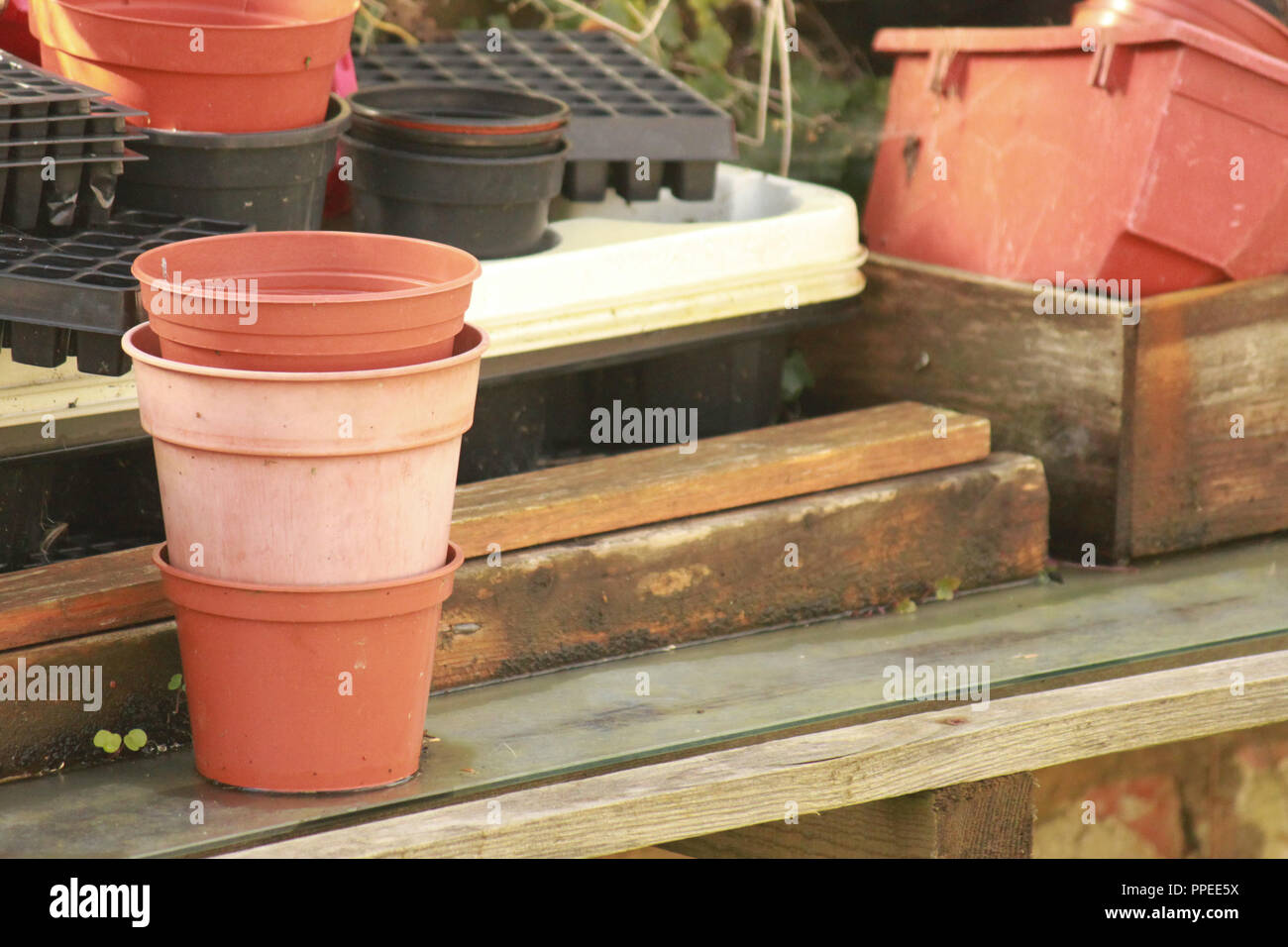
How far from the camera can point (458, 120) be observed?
118 inches

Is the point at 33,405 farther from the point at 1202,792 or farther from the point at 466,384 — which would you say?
the point at 1202,792

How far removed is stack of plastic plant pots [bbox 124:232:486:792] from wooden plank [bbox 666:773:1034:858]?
0.48 m

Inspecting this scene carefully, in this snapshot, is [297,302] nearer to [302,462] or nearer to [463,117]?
[302,462]

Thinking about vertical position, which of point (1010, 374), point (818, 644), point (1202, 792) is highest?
point (1010, 374)

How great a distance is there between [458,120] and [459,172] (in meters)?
0.19

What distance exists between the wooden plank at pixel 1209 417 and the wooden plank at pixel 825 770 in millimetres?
541

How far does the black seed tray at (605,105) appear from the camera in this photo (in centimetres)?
320

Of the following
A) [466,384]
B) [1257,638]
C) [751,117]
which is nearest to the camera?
[466,384]

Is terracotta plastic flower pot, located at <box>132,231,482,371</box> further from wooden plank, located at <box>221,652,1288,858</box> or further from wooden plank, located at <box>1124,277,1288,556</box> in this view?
wooden plank, located at <box>1124,277,1288,556</box>

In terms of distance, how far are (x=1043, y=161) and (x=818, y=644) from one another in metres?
1.05

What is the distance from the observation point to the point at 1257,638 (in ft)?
9.00

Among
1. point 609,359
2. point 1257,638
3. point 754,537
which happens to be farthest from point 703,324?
point 1257,638

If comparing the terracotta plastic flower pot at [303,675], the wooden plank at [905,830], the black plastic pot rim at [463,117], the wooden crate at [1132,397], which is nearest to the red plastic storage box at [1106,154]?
the wooden crate at [1132,397]

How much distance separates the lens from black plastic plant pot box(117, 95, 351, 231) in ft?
8.29
